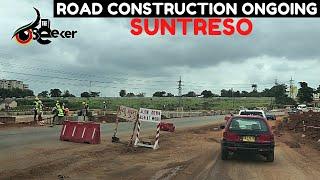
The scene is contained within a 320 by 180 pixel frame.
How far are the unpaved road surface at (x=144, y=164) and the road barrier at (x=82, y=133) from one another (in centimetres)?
124

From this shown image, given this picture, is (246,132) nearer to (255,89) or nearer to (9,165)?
(9,165)

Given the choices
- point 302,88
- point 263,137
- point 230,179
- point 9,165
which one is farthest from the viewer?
point 302,88

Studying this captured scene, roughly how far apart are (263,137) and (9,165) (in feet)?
25.4

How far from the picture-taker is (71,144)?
1858 cm

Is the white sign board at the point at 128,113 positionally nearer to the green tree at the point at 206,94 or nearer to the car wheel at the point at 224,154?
the car wheel at the point at 224,154

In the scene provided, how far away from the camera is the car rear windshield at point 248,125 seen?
14344mm

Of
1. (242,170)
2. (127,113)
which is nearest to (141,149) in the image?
(127,113)

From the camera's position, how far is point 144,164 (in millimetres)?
13367

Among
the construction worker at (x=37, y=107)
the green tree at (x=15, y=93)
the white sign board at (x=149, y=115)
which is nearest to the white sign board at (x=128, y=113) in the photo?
the white sign board at (x=149, y=115)

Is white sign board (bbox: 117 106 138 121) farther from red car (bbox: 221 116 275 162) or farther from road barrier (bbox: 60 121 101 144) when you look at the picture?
red car (bbox: 221 116 275 162)

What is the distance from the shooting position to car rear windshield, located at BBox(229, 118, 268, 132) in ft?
47.1

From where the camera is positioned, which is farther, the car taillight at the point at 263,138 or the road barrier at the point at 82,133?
the road barrier at the point at 82,133

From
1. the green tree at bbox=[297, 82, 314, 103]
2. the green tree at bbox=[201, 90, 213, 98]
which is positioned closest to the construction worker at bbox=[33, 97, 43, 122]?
the green tree at bbox=[297, 82, 314, 103]

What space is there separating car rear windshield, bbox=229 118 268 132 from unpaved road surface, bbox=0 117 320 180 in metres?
1.07
